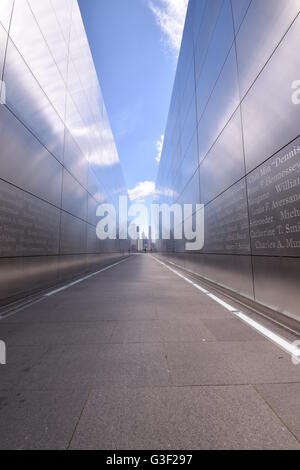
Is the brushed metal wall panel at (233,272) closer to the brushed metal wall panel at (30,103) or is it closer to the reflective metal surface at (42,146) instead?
the reflective metal surface at (42,146)

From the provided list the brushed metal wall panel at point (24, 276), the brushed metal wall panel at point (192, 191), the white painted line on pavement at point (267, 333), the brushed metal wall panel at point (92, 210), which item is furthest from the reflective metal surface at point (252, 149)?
the brushed metal wall panel at point (92, 210)

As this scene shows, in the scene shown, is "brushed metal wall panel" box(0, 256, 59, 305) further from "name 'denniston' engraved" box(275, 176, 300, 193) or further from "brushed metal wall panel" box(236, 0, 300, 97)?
"brushed metal wall panel" box(236, 0, 300, 97)

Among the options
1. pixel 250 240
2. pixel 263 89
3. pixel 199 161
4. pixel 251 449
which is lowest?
pixel 251 449

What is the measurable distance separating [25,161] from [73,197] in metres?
6.33

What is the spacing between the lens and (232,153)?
28.7ft

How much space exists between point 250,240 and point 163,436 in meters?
5.99

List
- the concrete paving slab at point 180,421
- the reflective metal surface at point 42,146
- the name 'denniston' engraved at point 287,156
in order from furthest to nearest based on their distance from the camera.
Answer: the reflective metal surface at point 42,146
the name 'denniston' engraved at point 287,156
the concrete paving slab at point 180,421

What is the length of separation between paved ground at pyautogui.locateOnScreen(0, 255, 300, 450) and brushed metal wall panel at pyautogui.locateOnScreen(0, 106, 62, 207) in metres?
4.54

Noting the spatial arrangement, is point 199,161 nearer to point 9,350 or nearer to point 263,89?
point 263,89

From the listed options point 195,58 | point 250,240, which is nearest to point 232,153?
point 250,240

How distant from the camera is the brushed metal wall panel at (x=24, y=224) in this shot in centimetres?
739

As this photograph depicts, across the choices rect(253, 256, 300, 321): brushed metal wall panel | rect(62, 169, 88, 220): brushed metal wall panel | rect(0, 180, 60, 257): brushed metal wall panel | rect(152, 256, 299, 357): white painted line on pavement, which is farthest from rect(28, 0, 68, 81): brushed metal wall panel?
rect(152, 256, 299, 357): white painted line on pavement

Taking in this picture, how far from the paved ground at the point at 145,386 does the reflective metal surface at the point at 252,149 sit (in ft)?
6.42

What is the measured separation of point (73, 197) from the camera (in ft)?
49.3
